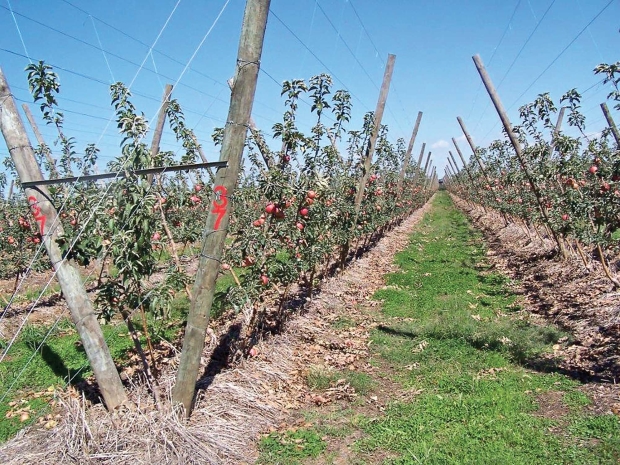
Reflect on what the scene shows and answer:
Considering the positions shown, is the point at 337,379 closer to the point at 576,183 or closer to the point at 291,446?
the point at 291,446

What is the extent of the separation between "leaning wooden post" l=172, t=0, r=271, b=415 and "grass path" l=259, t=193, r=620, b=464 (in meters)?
1.01

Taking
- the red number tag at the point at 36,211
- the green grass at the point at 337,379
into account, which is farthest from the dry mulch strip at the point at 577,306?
the red number tag at the point at 36,211

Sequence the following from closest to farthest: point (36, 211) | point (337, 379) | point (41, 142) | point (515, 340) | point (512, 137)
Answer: point (36, 211) → point (337, 379) → point (515, 340) → point (41, 142) → point (512, 137)

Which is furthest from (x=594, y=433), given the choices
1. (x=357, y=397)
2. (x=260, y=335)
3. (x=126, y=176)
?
(x=126, y=176)

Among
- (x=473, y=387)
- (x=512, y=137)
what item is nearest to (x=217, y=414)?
(x=473, y=387)

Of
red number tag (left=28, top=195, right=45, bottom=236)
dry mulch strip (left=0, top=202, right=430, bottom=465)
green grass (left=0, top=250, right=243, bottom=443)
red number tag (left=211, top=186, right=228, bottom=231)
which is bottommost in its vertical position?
dry mulch strip (left=0, top=202, right=430, bottom=465)

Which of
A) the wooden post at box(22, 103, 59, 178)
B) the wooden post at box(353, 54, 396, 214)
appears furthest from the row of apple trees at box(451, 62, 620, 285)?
the wooden post at box(22, 103, 59, 178)

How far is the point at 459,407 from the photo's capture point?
13.9 feet

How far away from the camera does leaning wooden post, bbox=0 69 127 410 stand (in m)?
3.54

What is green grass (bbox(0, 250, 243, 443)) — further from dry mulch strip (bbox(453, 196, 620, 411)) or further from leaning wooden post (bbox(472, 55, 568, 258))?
leaning wooden post (bbox(472, 55, 568, 258))

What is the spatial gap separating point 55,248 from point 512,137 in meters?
8.73

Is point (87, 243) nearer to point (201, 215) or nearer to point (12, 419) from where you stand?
point (12, 419)

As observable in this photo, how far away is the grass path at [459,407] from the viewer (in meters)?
3.54

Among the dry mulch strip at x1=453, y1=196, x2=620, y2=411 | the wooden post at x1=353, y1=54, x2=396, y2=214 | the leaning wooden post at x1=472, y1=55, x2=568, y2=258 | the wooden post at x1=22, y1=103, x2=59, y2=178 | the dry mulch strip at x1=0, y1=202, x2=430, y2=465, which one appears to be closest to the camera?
the dry mulch strip at x1=0, y1=202, x2=430, y2=465
